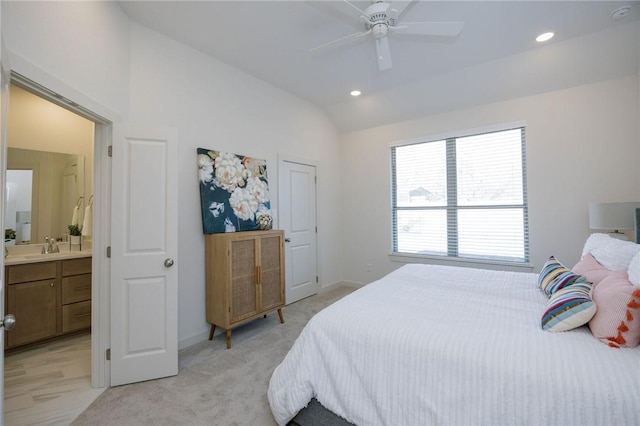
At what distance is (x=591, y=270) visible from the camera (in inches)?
75.8

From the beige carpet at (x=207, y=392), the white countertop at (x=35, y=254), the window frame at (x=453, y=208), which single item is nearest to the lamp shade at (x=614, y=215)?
the window frame at (x=453, y=208)

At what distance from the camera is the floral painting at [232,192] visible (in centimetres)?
303

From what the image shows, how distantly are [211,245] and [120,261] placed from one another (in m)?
0.86

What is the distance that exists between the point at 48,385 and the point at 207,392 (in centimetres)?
131

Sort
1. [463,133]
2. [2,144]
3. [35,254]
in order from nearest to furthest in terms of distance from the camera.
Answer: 1. [2,144]
2. [35,254]
3. [463,133]

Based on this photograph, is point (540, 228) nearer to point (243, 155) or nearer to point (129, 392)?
point (243, 155)

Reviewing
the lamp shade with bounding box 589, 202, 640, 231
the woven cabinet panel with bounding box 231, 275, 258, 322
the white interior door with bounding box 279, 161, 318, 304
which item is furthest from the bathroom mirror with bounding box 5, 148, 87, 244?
the lamp shade with bounding box 589, 202, 640, 231

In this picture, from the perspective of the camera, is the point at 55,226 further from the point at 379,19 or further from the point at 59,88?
the point at 379,19

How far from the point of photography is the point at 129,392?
2.12 metres

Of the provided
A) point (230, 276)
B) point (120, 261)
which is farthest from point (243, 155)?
point (120, 261)

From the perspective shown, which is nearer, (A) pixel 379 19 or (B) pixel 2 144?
(B) pixel 2 144

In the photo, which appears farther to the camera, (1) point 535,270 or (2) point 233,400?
(1) point 535,270

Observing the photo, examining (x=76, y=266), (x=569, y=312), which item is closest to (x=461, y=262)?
(x=569, y=312)

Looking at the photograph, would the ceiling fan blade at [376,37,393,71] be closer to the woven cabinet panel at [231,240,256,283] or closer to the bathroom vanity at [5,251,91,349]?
the woven cabinet panel at [231,240,256,283]
